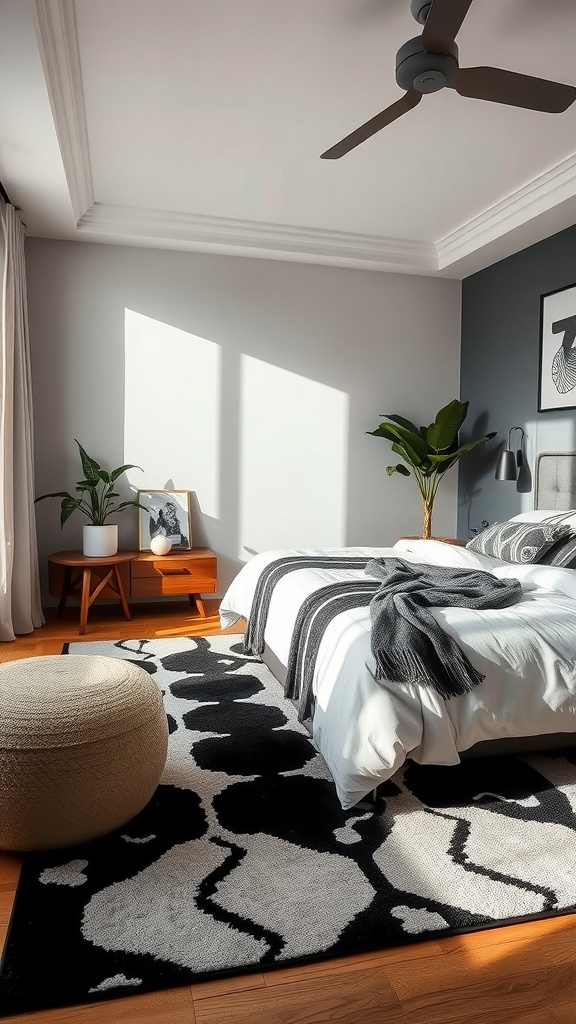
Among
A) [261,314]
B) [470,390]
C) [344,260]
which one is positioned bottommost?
[470,390]

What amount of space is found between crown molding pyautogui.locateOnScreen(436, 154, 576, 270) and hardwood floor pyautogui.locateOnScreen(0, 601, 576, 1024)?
11.6ft

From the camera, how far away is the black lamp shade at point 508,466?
466 cm

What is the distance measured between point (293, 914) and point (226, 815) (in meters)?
0.50

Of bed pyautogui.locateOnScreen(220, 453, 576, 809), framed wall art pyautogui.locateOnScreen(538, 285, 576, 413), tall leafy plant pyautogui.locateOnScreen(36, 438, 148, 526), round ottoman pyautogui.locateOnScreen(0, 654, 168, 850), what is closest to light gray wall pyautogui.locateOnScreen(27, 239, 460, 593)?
tall leafy plant pyautogui.locateOnScreen(36, 438, 148, 526)

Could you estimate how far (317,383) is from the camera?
17.5ft

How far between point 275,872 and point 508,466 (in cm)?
337

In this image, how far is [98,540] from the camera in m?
4.53

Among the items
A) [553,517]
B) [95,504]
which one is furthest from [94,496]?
[553,517]

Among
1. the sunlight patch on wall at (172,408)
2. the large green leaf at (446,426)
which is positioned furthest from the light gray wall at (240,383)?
the large green leaf at (446,426)

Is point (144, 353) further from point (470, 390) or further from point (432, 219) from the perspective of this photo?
point (470, 390)

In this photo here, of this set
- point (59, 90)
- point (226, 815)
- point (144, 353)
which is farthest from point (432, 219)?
point (226, 815)

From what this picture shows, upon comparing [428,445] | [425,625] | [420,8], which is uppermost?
[420,8]

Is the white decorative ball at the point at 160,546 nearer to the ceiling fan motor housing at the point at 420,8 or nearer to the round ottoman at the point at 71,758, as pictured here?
the round ottoman at the point at 71,758

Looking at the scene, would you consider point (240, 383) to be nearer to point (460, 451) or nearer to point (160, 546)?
point (160, 546)
